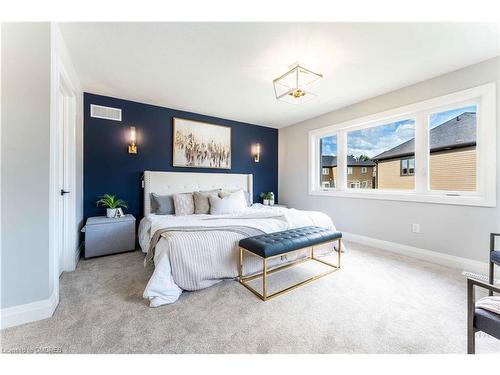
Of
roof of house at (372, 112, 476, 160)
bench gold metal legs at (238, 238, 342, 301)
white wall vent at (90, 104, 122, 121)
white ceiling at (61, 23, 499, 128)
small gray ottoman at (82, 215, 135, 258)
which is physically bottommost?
bench gold metal legs at (238, 238, 342, 301)

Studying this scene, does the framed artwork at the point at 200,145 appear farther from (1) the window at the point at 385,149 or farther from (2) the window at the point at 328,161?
(1) the window at the point at 385,149

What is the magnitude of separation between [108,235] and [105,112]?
1.93 metres

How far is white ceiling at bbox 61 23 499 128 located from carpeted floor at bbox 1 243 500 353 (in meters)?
2.42

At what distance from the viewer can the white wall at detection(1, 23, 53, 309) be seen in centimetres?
153

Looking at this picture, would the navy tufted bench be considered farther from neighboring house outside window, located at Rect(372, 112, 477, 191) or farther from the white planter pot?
the white planter pot

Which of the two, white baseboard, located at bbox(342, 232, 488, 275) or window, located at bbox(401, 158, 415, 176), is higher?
window, located at bbox(401, 158, 415, 176)

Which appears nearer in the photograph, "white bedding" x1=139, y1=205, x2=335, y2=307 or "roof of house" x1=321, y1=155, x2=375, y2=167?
"white bedding" x1=139, y1=205, x2=335, y2=307

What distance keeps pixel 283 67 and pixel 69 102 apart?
8.76ft

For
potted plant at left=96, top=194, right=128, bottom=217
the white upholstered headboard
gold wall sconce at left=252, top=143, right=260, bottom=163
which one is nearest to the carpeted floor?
potted plant at left=96, top=194, right=128, bottom=217

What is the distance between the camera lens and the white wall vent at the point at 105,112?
323 centimetres

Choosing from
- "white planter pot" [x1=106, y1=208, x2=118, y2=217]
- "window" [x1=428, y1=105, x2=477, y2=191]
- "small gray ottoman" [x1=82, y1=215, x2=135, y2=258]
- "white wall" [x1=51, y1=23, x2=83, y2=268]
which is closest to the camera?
"white wall" [x1=51, y1=23, x2=83, y2=268]

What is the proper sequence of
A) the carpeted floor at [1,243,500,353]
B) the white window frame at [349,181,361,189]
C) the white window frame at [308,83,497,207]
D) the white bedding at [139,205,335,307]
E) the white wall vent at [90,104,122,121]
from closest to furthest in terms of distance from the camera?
1. the carpeted floor at [1,243,500,353]
2. the white bedding at [139,205,335,307]
3. the white window frame at [308,83,497,207]
4. the white wall vent at [90,104,122,121]
5. the white window frame at [349,181,361,189]

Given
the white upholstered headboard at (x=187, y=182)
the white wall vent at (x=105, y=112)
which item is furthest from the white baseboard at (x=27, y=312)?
the white wall vent at (x=105, y=112)

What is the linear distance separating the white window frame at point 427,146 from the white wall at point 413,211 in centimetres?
7
